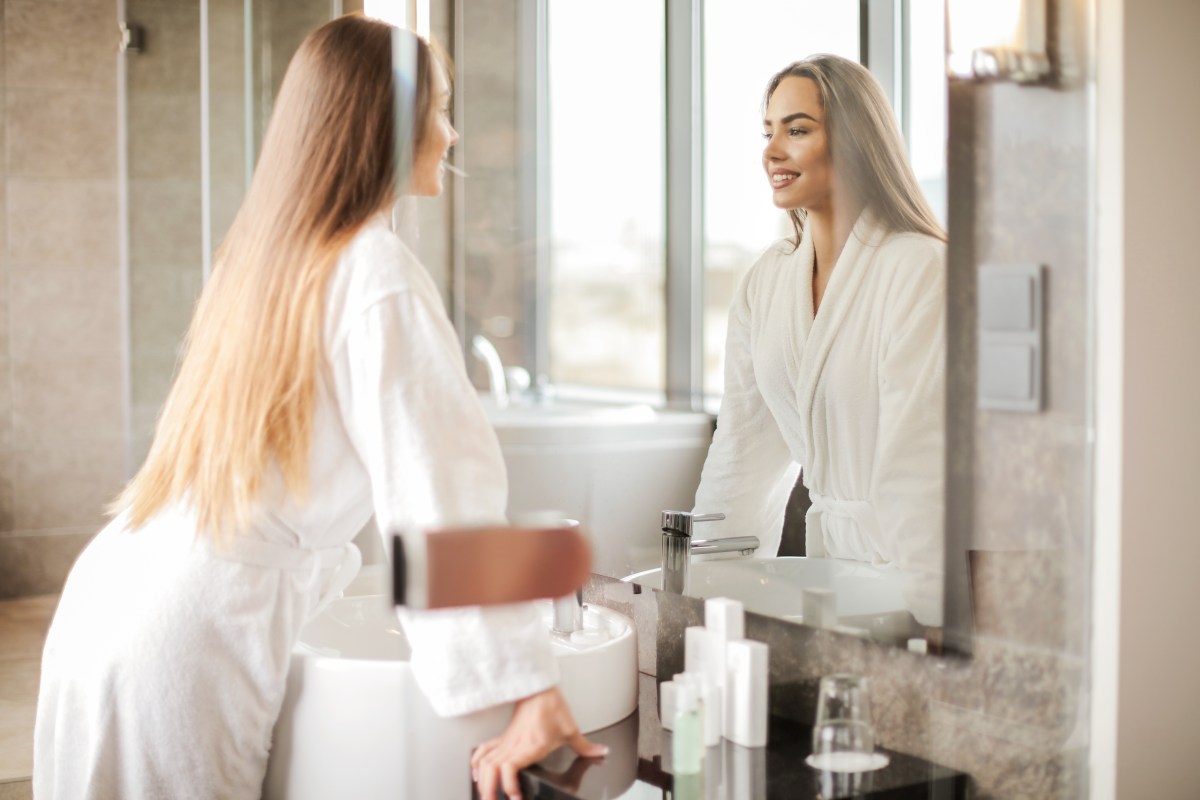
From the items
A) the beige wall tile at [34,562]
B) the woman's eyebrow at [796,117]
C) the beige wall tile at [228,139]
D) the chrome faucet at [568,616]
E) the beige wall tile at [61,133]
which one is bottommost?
the beige wall tile at [34,562]

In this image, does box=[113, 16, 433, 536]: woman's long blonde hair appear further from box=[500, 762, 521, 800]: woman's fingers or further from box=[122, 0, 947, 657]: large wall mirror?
box=[500, 762, 521, 800]: woman's fingers

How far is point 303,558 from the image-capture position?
125cm

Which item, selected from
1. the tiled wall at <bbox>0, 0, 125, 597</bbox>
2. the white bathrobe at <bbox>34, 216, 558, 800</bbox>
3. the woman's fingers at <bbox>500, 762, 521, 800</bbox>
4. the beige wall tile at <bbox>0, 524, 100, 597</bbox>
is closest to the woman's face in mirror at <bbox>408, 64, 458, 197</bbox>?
the white bathrobe at <bbox>34, 216, 558, 800</bbox>

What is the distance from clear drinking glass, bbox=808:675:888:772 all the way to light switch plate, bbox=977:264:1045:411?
310 millimetres

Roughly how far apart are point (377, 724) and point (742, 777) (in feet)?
1.20

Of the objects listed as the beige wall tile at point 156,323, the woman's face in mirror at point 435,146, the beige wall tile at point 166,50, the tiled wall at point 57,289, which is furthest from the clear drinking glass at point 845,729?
the tiled wall at point 57,289

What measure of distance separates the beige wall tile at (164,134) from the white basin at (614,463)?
4.95 feet

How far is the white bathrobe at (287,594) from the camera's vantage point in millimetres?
1112

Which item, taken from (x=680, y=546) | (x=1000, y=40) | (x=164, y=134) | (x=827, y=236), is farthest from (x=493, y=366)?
(x=164, y=134)

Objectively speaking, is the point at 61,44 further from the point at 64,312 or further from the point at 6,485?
the point at 6,485

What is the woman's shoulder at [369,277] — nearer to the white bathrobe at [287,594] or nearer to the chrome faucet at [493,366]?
the white bathrobe at [287,594]

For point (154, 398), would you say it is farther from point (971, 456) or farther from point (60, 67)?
point (971, 456)

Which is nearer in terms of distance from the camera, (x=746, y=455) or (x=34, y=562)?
(x=746, y=455)

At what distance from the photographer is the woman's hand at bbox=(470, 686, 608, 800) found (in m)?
1.13
